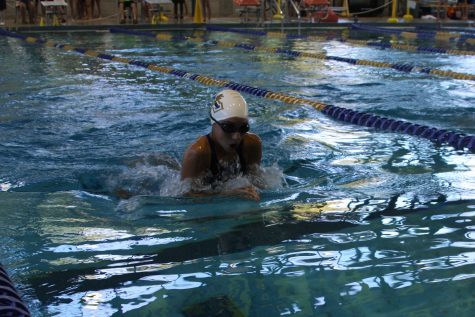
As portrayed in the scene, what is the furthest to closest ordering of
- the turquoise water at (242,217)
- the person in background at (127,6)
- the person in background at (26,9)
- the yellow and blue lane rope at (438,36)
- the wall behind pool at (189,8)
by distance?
the wall behind pool at (189,8), the person in background at (127,6), the person in background at (26,9), the yellow and blue lane rope at (438,36), the turquoise water at (242,217)

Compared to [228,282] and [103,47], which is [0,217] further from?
[103,47]

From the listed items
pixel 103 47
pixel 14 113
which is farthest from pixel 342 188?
pixel 103 47

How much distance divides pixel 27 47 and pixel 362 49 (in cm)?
640

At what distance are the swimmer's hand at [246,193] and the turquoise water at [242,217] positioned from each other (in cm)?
5

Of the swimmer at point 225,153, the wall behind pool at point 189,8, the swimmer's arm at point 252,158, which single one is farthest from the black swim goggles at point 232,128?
the wall behind pool at point 189,8

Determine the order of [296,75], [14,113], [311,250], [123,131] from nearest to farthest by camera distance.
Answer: [311,250] < [123,131] < [14,113] < [296,75]

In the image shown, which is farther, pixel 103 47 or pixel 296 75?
pixel 103 47

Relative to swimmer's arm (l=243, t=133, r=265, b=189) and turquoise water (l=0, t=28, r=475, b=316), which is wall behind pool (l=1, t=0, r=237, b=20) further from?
swimmer's arm (l=243, t=133, r=265, b=189)

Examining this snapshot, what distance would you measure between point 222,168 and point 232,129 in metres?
0.33

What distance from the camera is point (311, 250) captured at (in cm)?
292

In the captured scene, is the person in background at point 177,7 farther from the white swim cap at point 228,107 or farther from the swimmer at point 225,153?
the white swim cap at point 228,107

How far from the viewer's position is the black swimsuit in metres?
3.85

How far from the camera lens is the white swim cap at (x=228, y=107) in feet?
11.9

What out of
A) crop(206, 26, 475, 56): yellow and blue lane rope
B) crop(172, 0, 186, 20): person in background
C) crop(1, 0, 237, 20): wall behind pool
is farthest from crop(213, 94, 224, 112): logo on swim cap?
crop(1, 0, 237, 20): wall behind pool
